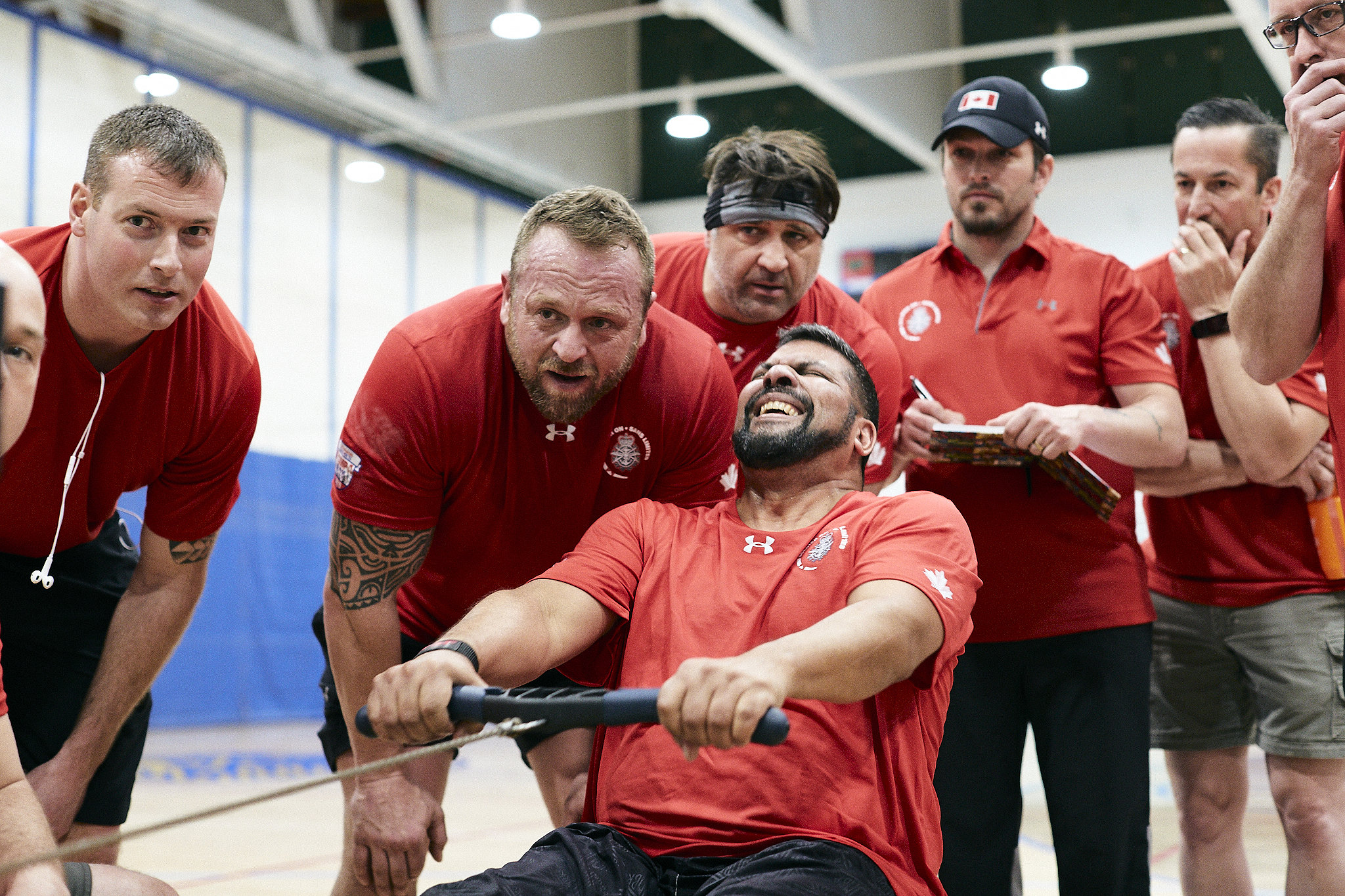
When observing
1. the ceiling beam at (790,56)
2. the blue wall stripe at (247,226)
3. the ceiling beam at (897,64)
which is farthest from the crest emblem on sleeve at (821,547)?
the blue wall stripe at (247,226)

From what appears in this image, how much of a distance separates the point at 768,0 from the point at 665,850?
41.5ft

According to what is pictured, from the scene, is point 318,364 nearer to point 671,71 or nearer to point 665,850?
point 671,71

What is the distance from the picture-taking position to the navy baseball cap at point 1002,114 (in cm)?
371

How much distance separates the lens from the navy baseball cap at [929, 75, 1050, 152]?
3.71 meters

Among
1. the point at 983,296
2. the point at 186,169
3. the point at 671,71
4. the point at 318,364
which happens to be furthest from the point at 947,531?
the point at 671,71

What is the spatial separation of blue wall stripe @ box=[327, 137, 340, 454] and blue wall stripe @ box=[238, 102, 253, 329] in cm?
115

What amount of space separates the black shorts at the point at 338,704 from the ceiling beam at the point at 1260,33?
29.6 ft

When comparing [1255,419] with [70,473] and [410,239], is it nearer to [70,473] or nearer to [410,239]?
[70,473]

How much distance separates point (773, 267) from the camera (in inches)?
139

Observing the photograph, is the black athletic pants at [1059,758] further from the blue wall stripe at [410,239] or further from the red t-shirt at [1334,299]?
the blue wall stripe at [410,239]

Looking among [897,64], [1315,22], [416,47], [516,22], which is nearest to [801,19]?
[897,64]

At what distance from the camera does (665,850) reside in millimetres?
2395

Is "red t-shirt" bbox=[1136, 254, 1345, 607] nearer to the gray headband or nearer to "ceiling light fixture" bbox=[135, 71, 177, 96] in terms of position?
the gray headband

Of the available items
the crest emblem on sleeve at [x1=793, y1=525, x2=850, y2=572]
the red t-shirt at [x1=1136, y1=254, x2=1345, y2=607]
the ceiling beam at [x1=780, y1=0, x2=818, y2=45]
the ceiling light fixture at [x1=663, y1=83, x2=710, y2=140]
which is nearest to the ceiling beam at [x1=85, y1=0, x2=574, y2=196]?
the ceiling light fixture at [x1=663, y1=83, x2=710, y2=140]
